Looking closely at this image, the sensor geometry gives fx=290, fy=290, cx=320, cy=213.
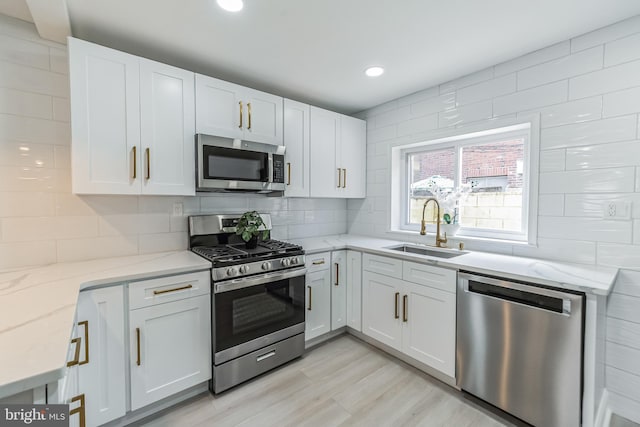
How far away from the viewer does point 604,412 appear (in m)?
1.72

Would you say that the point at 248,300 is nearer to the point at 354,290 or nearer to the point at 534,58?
the point at 354,290

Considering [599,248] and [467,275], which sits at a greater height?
[599,248]

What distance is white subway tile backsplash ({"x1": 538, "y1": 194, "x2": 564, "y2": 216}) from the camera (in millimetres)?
1961

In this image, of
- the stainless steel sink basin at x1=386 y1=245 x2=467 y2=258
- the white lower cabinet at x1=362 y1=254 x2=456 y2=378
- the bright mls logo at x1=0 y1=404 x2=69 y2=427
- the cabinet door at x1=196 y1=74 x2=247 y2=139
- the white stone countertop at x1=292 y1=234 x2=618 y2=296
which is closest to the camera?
the bright mls logo at x1=0 y1=404 x2=69 y2=427

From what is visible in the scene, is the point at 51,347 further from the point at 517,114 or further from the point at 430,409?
the point at 517,114

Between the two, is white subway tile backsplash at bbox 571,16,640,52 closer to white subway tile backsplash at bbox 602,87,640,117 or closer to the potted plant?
white subway tile backsplash at bbox 602,87,640,117

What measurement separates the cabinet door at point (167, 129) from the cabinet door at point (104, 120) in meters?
0.05

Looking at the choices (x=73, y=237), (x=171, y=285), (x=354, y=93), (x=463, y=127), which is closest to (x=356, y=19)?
(x=354, y=93)

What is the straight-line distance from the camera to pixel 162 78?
1963mm

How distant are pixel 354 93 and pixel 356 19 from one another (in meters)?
1.14

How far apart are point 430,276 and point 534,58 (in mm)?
1710

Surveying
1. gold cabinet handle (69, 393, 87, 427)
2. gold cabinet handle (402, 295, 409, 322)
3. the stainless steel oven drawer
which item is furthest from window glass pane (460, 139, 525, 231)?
gold cabinet handle (69, 393, 87, 427)

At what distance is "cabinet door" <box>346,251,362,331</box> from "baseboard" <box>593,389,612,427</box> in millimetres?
1596

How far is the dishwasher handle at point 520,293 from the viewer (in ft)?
4.96
